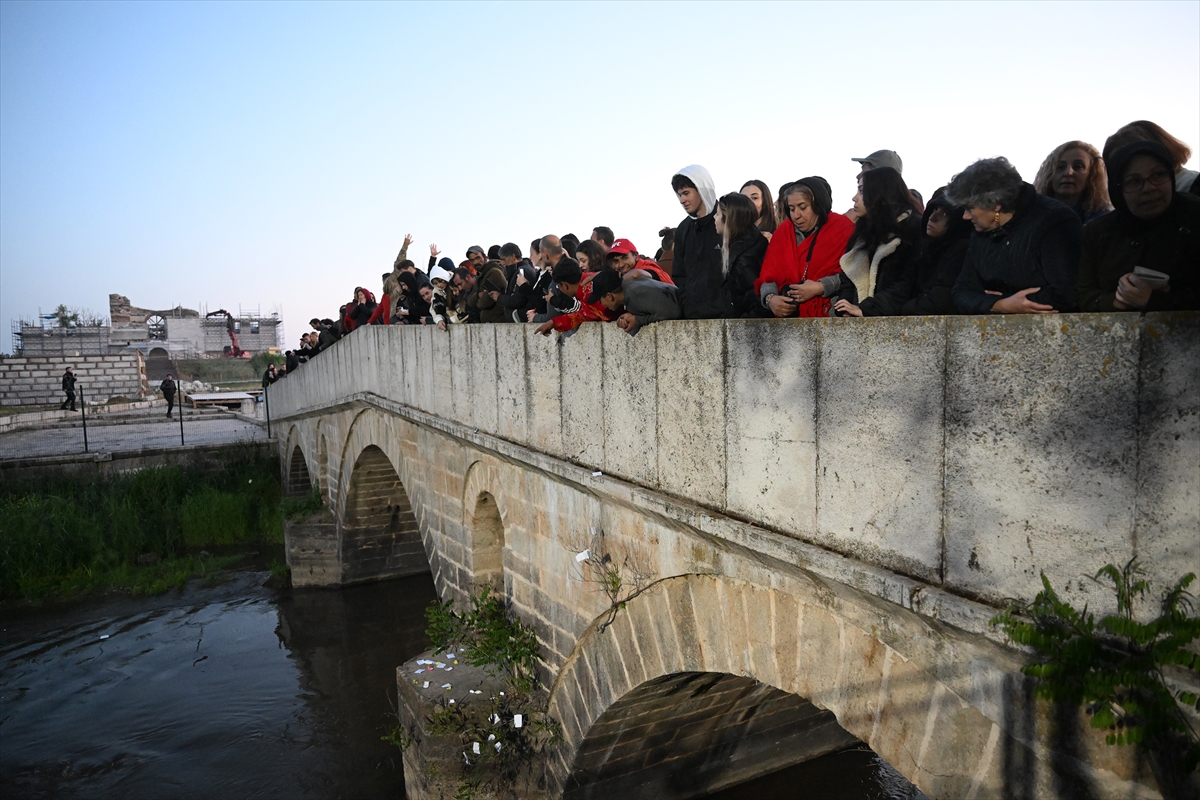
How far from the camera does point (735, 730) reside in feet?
22.1

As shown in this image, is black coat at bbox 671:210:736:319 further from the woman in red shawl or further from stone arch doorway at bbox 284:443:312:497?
stone arch doorway at bbox 284:443:312:497

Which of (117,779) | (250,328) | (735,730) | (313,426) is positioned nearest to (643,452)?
(735,730)

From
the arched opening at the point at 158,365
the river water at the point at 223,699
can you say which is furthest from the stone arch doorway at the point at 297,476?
the arched opening at the point at 158,365

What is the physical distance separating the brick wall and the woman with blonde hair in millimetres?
35095

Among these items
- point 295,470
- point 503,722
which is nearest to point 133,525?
point 295,470

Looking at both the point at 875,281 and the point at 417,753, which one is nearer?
the point at 875,281

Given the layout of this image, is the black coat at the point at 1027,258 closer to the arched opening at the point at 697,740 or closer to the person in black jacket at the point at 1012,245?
the person in black jacket at the point at 1012,245

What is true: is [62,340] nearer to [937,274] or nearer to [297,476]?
[297,476]

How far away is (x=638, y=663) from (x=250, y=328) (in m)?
53.3

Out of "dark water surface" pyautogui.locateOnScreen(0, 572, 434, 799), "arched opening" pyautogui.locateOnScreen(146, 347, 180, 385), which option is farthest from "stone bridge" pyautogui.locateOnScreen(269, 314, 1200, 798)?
"arched opening" pyautogui.locateOnScreen(146, 347, 180, 385)

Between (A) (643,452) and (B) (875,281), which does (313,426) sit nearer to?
(A) (643,452)

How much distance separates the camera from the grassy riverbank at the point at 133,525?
553 inches

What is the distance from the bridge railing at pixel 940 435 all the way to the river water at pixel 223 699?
4.93 metres

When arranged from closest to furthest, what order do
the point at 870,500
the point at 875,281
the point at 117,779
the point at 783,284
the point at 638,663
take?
the point at 870,500 < the point at 875,281 < the point at 783,284 < the point at 638,663 < the point at 117,779
